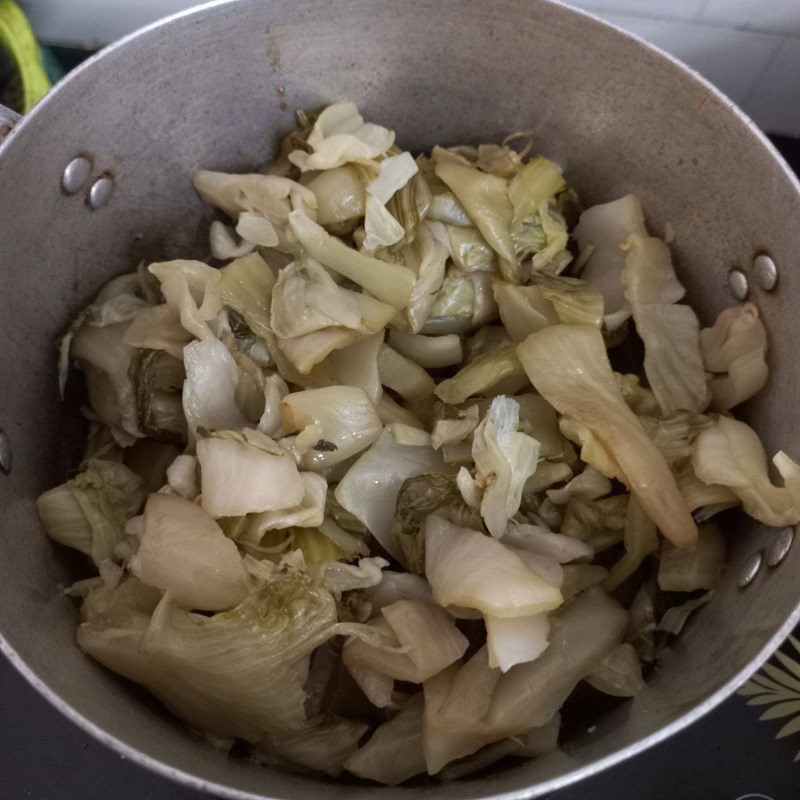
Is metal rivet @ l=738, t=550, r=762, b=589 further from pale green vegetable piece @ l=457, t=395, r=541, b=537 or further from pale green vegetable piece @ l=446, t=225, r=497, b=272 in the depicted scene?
pale green vegetable piece @ l=446, t=225, r=497, b=272

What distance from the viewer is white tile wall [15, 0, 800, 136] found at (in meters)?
1.05

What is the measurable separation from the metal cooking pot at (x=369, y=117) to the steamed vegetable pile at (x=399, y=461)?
3 centimetres

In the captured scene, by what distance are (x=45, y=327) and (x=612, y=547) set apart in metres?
0.66

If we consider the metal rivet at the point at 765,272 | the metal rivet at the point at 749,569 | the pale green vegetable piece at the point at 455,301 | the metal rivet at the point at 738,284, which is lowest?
the metal rivet at the point at 749,569

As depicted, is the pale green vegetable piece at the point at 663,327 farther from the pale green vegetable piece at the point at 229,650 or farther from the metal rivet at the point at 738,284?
the pale green vegetable piece at the point at 229,650

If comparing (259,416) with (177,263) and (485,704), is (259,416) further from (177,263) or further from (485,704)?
(485,704)

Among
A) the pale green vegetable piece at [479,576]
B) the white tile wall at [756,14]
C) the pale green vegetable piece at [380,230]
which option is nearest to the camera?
the pale green vegetable piece at [479,576]

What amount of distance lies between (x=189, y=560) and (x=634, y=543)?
0.42m

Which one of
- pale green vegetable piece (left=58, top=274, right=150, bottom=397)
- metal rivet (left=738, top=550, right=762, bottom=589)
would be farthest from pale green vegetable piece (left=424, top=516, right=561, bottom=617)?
pale green vegetable piece (left=58, top=274, right=150, bottom=397)

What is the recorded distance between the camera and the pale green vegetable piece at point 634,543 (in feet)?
2.45

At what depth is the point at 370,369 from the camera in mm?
797

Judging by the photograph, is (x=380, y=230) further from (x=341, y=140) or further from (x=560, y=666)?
(x=560, y=666)

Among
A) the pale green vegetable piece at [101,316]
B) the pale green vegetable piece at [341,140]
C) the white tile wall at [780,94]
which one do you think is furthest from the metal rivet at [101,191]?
the white tile wall at [780,94]

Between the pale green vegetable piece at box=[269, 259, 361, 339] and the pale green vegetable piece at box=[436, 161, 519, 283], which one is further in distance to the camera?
the pale green vegetable piece at box=[436, 161, 519, 283]
